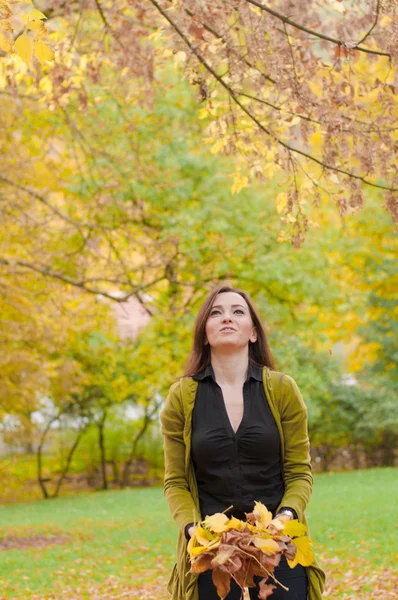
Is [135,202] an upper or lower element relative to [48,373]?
upper

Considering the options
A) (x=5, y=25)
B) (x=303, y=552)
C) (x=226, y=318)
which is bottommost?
(x=303, y=552)

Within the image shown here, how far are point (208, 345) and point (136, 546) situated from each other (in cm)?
791

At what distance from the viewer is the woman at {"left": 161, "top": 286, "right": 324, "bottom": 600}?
3.26m

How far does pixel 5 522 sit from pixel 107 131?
834 centimetres

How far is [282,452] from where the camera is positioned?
3.42 metres

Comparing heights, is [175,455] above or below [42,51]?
below

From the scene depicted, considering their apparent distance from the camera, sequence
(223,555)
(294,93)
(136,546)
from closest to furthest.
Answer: (223,555) < (294,93) < (136,546)

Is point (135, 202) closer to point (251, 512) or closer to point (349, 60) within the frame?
point (349, 60)

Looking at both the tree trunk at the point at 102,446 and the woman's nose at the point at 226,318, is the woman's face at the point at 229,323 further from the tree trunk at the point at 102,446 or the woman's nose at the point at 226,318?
the tree trunk at the point at 102,446

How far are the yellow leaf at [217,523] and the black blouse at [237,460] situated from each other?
0.34 meters

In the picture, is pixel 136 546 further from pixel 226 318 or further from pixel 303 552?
pixel 303 552

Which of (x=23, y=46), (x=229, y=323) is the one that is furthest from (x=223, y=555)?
(x=23, y=46)

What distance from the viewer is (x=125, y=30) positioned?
23.0 ft

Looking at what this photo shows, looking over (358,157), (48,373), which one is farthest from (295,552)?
(48,373)
